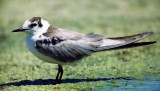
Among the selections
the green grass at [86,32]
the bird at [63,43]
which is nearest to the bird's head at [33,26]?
the bird at [63,43]

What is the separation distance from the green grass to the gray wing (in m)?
0.45

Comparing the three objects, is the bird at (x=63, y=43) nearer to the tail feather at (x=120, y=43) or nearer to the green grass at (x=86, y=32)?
the tail feather at (x=120, y=43)

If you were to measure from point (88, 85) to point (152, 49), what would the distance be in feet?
8.43

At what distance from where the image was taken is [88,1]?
9.63 metres

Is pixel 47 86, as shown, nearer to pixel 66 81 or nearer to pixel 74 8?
pixel 66 81

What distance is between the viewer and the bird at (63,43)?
14.5 feet

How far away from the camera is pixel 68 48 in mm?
4473

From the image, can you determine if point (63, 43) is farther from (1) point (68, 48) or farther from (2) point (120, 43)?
(2) point (120, 43)

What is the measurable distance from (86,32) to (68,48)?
10.6 ft

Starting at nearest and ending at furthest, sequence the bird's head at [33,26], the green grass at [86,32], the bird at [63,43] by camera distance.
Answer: the bird at [63,43] < the bird's head at [33,26] < the green grass at [86,32]

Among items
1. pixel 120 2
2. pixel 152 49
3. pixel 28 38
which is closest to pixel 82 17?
pixel 120 2

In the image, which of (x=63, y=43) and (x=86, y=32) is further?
(x=86, y=32)

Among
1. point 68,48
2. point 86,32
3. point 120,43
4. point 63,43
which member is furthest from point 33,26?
point 86,32

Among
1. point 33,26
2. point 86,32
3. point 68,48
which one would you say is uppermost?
point 86,32
